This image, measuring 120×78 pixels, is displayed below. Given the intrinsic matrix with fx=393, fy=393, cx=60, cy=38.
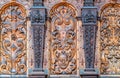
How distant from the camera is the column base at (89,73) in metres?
9.13

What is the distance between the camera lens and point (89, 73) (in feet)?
30.0

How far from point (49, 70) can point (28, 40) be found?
2.87 feet

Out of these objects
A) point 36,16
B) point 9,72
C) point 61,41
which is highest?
point 36,16


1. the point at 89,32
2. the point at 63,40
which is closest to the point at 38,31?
the point at 63,40

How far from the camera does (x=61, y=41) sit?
30.9ft

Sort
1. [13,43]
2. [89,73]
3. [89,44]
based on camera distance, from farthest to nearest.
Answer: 1. [13,43]
2. [89,44]
3. [89,73]

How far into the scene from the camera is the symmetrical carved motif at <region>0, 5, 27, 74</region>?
9367 mm

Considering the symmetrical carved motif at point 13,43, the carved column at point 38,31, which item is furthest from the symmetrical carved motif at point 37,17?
the symmetrical carved motif at point 13,43

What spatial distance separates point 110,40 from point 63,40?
1.13 metres

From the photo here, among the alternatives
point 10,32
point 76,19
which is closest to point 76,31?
point 76,19

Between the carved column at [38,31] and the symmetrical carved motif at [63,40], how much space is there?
27 cm

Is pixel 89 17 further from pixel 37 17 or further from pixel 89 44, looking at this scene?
pixel 37 17

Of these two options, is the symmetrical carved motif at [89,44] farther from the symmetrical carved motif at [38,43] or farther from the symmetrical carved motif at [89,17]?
the symmetrical carved motif at [38,43]

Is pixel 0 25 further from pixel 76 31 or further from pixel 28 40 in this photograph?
pixel 76 31
